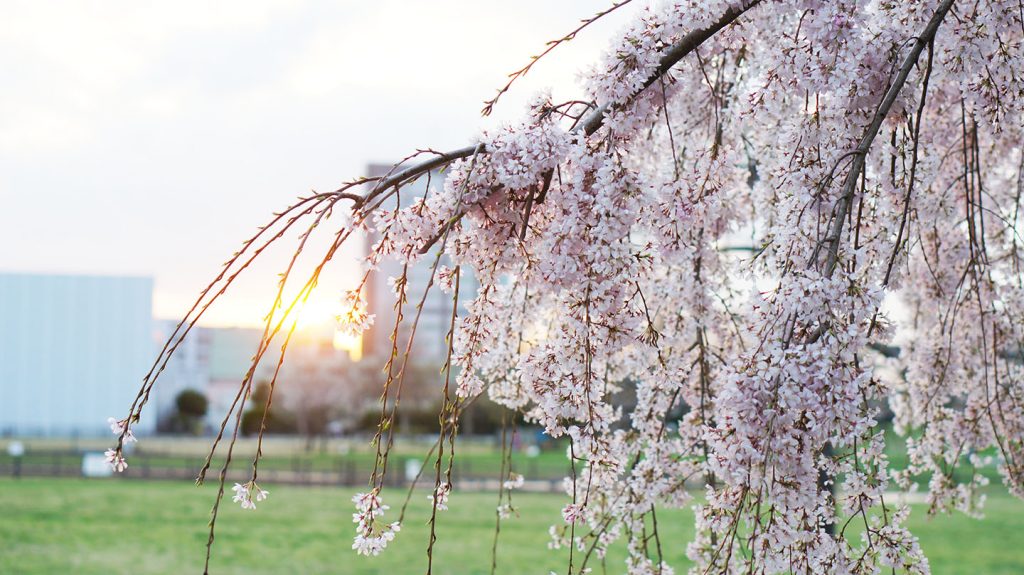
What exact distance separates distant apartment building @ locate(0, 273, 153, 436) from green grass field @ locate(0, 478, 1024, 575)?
30586 millimetres

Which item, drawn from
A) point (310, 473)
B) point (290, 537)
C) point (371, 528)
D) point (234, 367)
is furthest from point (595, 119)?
point (234, 367)

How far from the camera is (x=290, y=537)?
1345 cm

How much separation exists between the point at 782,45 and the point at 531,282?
68 cm

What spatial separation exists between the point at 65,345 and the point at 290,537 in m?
39.3

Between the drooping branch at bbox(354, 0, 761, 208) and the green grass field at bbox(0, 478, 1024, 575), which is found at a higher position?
the drooping branch at bbox(354, 0, 761, 208)

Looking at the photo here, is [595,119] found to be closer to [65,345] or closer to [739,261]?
[739,261]

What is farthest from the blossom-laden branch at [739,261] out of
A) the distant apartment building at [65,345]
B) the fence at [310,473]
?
the distant apartment building at [65,345]

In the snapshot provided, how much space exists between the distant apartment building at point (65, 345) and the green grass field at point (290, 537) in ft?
100

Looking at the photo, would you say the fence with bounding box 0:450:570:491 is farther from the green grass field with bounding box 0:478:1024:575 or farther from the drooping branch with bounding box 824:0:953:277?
the drooping branch with bounding box 824:0:953:277

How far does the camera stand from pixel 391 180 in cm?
165

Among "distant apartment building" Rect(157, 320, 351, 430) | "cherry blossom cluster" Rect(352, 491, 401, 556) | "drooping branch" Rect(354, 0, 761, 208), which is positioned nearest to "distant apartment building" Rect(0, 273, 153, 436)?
"distant apartment building" Rect(157, 320, 351, 430)

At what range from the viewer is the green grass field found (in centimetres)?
1132

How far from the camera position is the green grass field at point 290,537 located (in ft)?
37.1

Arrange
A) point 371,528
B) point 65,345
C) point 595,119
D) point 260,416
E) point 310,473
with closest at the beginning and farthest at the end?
point 371,528, point 595,119, point 310,473, point 260,416, point 65,345
